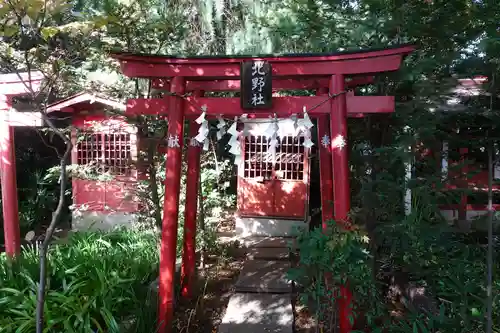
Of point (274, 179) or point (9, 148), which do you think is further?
point (274, 179)

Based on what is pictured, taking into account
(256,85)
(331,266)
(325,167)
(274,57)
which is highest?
(274,57)

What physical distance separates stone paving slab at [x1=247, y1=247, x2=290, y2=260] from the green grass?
2031mm

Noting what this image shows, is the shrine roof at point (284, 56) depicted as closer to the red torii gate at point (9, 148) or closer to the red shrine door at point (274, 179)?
the red torii gate at point (9, 148)

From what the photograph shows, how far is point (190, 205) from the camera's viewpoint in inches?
191

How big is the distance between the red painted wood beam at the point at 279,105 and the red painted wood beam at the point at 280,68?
253 mm

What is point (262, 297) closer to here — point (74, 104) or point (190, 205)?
point (190, 205)

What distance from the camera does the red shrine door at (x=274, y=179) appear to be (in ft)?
27.6

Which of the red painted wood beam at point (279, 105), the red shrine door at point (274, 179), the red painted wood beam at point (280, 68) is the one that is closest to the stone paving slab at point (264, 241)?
the red shrine door at point (274, 179)

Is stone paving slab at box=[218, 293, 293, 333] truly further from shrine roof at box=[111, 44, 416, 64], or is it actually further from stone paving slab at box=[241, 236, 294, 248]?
shrine roof at box=[111, 44, 416, 64]

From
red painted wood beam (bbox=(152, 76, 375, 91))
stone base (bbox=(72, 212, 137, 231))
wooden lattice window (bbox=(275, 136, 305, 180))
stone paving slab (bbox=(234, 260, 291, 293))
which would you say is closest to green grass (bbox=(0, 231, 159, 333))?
stone paving slab (bbox=(234, 260, 291, 293))

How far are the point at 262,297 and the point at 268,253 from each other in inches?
73.9

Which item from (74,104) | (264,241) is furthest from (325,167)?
(74,104)

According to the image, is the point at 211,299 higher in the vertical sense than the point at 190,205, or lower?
lower

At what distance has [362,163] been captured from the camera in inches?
182
